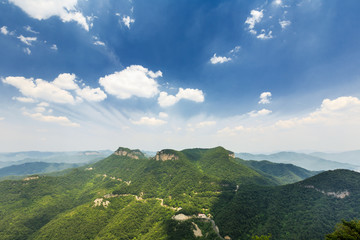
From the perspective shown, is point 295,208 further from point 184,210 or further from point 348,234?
point 348,234

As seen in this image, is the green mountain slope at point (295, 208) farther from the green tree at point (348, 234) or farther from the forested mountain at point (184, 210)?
the green tree at point (348, 234)

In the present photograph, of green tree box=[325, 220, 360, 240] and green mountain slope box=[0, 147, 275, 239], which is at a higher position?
green tree box=[325, 220, 360, 240]

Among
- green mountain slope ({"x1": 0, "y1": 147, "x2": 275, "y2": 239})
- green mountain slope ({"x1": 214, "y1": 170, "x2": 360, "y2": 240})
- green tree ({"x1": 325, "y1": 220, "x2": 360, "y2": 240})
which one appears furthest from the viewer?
green mountain slope ({"x1": 0, "y1": 147, "x2": 275, "y2": 239})

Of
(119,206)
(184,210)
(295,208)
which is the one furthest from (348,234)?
(119,206)

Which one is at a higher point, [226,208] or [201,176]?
[201,176]

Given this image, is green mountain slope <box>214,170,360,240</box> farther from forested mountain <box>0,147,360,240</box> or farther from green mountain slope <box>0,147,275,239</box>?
green mountain slope <box>0,147,275,239</box>

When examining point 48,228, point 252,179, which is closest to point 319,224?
point 252,179

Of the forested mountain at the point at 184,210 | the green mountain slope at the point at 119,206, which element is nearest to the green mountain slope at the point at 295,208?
the forested mountain at the point at 184,210

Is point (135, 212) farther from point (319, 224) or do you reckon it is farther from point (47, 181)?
point (47, 181)

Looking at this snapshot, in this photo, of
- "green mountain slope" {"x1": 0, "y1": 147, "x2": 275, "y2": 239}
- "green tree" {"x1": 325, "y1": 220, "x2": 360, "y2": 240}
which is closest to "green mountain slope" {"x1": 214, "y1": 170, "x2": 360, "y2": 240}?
"green mountain slope" {"x1": 0, "y1": 147, "x2": 275, "y2": 239}
